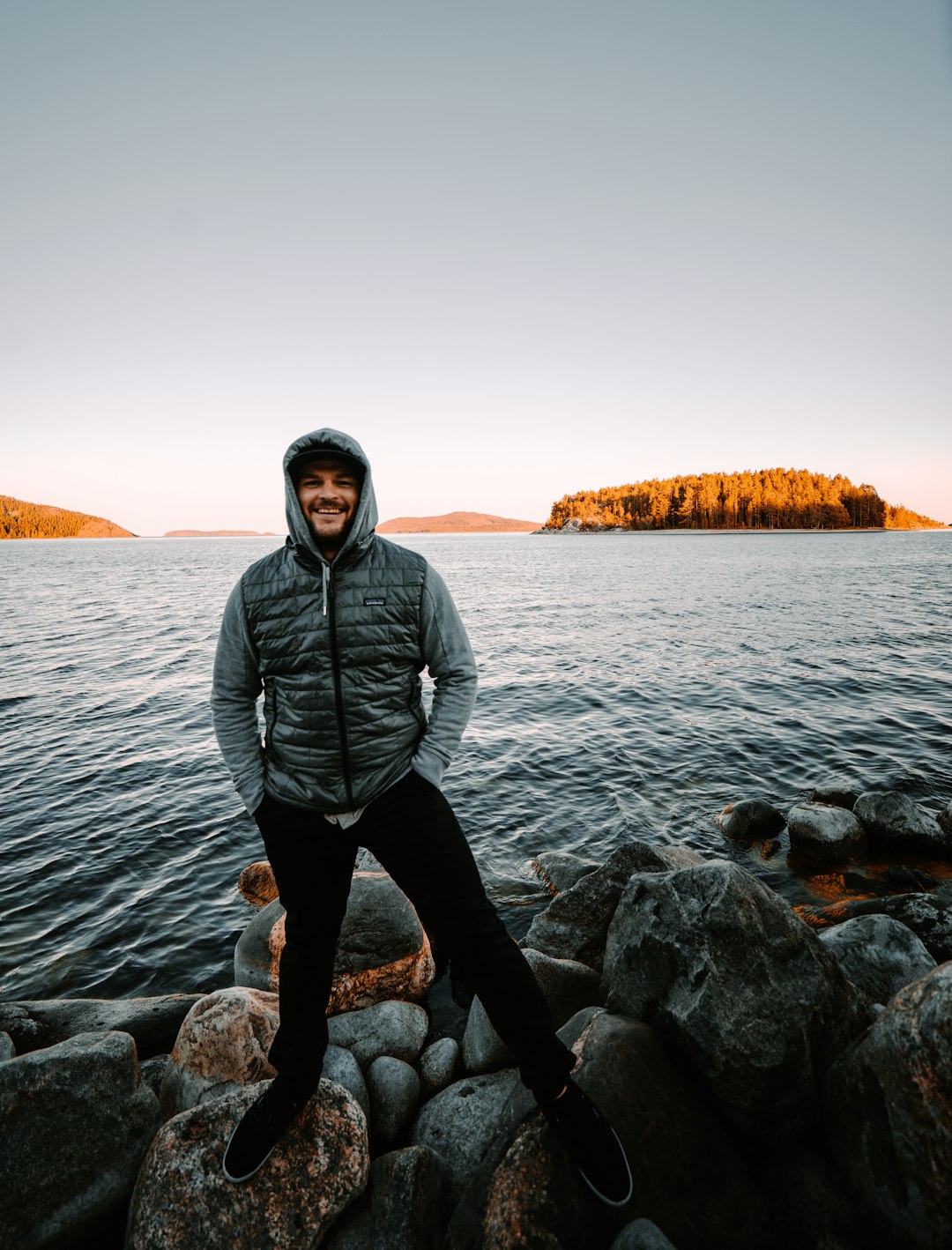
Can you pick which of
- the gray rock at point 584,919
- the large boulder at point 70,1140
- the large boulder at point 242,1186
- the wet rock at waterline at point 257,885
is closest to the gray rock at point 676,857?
the gray rock at point 584,919

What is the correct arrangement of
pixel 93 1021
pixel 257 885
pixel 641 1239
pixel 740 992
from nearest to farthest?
pixel 641 1239, pixel 740 992, pixel 93 1021, pixel 257 885

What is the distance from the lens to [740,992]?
3.92m

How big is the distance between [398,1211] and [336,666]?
10.0 ft

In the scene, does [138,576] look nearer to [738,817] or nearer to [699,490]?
[738,817]

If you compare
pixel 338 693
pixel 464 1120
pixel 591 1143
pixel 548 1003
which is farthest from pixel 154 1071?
pixel 338 693

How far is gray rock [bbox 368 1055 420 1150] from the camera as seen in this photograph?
4488 millimetres

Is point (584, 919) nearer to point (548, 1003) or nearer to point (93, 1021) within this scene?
point (548, 1003)

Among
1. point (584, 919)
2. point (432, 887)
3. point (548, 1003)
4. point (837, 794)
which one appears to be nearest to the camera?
point (432, 887)

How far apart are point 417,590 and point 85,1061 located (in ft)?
12.2

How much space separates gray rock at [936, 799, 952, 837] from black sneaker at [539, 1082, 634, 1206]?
9387 mm

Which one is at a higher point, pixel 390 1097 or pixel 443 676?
pixel 443 676

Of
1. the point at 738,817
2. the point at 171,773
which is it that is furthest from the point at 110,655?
the point at 738,817

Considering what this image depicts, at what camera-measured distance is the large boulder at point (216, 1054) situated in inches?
175

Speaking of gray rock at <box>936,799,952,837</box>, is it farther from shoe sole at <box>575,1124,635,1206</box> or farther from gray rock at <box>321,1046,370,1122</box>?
gray rock at <box>321,1046,370,1122</box>
